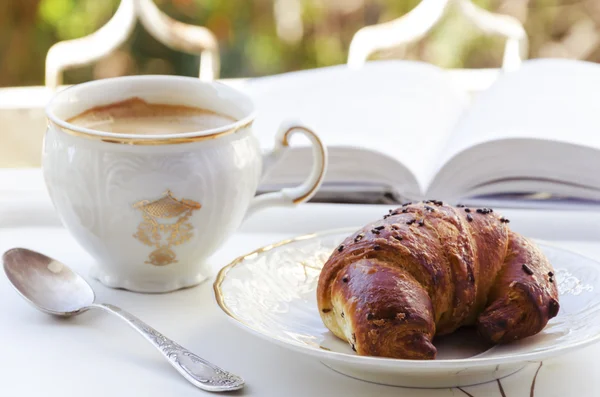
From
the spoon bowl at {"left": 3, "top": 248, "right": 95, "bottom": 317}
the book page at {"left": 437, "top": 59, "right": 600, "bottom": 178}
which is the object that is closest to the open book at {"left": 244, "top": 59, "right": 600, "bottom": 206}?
the book page at {"left": 437, "top": 59, "right": 600, "bottom": 178}

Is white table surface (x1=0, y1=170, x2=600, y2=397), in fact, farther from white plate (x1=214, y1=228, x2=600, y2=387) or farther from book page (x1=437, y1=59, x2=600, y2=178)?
book page (x1=437, y1=59, x2=600, y2=178)

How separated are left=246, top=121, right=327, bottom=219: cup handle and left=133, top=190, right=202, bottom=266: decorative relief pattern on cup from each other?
11cm

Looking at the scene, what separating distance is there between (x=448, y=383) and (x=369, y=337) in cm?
7

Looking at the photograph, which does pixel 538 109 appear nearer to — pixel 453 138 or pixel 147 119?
pixel 453 138

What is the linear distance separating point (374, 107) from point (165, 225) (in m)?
0.62

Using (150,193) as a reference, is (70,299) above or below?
below

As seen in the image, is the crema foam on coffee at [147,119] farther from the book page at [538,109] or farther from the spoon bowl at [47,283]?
the book page at [538,109]

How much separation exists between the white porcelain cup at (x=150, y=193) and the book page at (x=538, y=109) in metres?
0.38

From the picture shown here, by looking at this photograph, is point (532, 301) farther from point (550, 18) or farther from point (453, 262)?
point (550, 18)

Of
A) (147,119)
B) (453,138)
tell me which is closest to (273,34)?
(453,138)

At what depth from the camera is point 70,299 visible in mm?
794

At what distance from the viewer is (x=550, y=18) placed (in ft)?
8.70

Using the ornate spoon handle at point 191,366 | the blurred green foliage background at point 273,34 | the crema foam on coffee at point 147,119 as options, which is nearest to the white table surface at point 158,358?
the ornate spoon handle at point 191,366

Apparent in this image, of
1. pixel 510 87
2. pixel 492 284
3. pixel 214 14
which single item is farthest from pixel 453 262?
pixel 214 14
